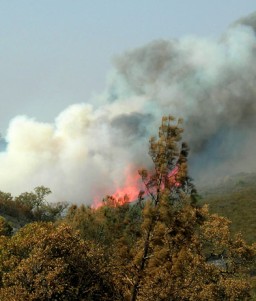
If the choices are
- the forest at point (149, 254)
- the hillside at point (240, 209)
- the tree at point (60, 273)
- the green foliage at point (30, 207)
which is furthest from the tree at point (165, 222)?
the green foliage at point (30, 207)

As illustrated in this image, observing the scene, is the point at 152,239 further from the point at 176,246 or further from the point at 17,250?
the point at 17,250

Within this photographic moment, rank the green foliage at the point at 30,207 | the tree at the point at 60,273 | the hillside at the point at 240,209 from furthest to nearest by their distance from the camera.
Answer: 1. the green foliage at the point at 30,207
2. the hillside at the point at 240,209
3. the tree at the point at 60,273

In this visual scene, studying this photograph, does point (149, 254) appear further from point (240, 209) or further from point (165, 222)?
point (240, 209)

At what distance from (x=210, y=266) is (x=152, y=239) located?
1982 cm

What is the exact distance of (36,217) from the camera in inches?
6373

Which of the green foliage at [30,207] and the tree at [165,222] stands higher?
the green foliage at [30,207]

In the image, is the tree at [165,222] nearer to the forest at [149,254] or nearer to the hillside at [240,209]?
the forest at [149,254]

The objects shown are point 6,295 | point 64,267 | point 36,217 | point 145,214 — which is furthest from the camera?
point 36,217

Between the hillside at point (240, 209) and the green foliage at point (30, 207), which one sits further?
the green foliage at point (30, 207)

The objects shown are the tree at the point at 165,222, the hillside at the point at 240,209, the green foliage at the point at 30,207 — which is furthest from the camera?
the green foliage at the point at 30,207

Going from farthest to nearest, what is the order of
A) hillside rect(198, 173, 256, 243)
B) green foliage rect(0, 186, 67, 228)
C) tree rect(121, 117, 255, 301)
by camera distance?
1. green foliage rect(0, 186, 67, 228)
2. hillside rect(198, 173, 256, 243)
3. tree rect(121, 117, 255, 301)

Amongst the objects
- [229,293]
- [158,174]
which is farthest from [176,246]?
[229,293]

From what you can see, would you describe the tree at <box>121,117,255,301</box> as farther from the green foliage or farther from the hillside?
the green foliage

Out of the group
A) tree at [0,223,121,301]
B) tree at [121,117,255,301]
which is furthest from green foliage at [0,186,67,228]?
tree at [121,117,255,301]
